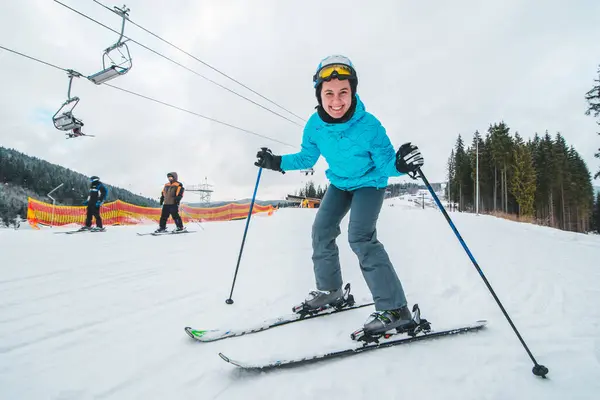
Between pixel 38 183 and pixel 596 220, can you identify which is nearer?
pixel 596 220

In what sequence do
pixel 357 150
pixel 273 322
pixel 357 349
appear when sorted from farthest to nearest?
pixel 357 150
pixel 273 322
pixel 357 349

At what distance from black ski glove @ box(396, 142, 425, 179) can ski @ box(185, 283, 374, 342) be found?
1.18 meters

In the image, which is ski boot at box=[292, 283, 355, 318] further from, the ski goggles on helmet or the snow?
the ski goggles on helmet

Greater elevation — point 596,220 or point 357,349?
point 596,220

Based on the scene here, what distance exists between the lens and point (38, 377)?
1.36m

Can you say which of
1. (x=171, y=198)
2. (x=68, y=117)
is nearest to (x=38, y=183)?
(x=68, y=117)

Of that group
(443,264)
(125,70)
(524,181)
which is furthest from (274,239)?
(524,181)

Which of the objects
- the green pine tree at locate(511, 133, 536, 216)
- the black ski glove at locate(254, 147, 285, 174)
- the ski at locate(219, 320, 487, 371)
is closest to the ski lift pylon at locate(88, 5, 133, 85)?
the black ski glove at locate(254, 147, 285, 174)

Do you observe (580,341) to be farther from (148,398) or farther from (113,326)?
(113,326)

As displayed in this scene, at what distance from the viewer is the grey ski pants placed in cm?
197

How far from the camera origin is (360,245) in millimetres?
2064

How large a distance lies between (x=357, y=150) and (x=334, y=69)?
61 centimetres

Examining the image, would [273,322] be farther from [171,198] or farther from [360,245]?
[171,198]

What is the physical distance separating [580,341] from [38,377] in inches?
121
